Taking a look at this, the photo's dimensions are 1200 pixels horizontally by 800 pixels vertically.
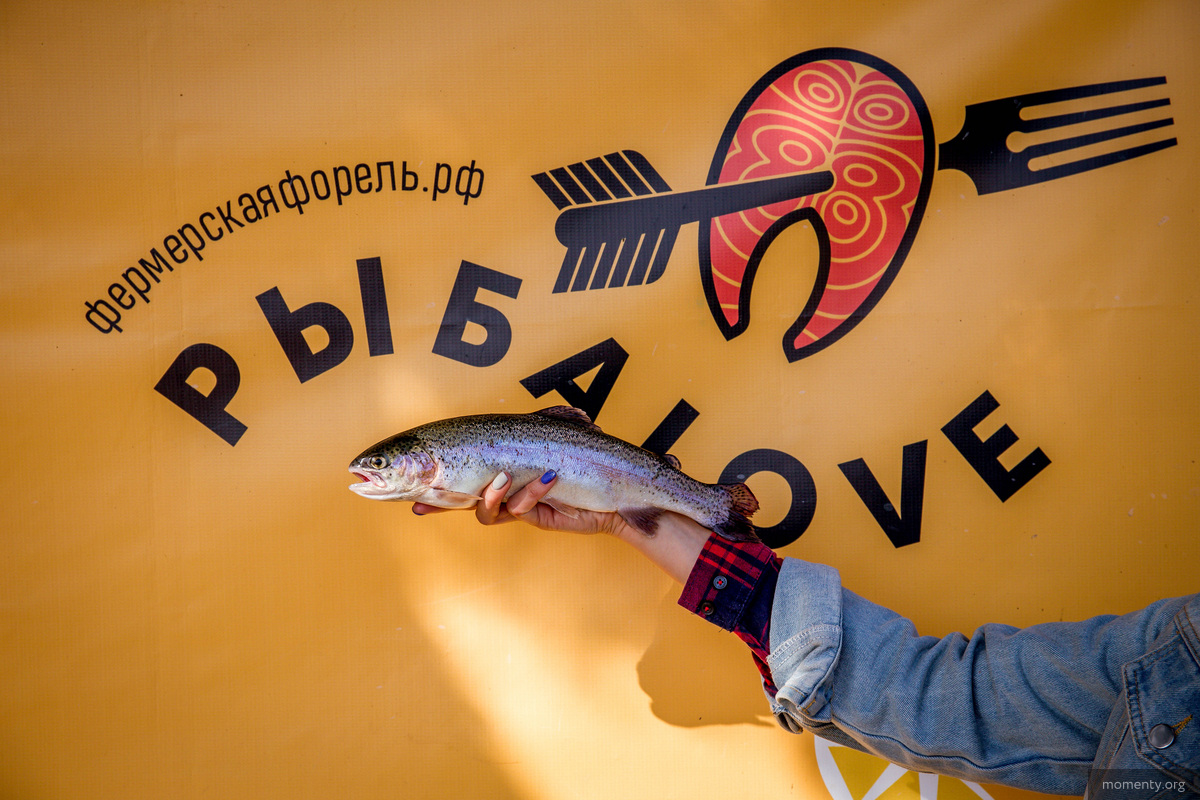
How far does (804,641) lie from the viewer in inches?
58.2

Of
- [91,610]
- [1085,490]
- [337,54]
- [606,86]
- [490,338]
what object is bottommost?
[91,610]

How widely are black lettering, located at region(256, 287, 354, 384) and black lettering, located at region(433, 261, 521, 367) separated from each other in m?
0.32

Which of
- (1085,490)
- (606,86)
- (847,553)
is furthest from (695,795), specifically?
(606,86)

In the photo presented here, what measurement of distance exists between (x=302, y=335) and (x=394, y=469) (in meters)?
0.76

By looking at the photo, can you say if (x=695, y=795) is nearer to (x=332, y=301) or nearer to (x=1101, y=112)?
(x=332, y=301)

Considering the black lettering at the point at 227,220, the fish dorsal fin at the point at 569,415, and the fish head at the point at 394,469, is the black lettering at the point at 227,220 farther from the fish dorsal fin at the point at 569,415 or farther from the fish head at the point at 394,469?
the fish dorsal fin at the point at 569,415

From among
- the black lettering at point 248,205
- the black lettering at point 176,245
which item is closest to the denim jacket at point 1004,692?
the black lettering at point 248,205

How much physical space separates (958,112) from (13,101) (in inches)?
122

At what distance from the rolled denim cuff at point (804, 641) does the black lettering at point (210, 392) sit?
176cm

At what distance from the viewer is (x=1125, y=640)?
1269mm

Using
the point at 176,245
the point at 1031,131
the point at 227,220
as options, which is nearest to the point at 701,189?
the point at 1031,131

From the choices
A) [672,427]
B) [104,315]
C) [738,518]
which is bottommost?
[738,518]

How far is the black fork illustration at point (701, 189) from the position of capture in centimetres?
199

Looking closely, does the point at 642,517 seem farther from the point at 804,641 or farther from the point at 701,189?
the point at 701,189
